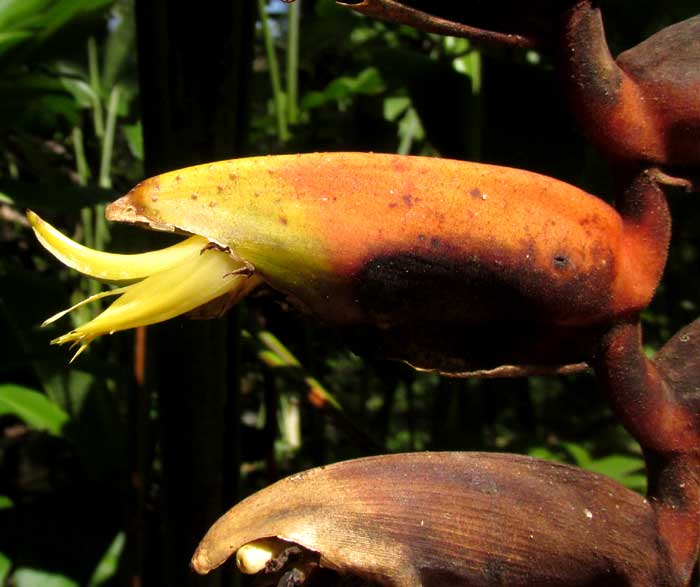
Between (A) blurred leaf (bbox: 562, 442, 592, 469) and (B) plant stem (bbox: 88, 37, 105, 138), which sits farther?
(B) plant stem (bbox: 88, 37, 105, 138)

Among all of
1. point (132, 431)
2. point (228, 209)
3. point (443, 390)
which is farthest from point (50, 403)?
point (228, 209)

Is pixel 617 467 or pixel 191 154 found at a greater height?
pixel 191 154

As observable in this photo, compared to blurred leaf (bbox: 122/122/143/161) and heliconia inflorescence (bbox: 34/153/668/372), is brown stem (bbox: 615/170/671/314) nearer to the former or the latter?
heliconia inflorescence (bbox: 34/153/668/372)

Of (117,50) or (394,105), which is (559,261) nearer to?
(394,105)

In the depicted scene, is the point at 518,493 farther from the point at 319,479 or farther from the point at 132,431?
the point at 132,431

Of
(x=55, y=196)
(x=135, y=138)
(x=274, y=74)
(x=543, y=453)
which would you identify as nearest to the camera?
(x=55, y=196)

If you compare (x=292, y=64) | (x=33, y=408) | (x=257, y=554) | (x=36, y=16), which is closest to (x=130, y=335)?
(x=33, y=408)

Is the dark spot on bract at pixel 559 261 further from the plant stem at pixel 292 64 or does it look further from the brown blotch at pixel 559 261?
the plant stem at pixel 292 64

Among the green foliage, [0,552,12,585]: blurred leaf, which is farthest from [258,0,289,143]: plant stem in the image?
[0,552,12,585]: blurred leaf
